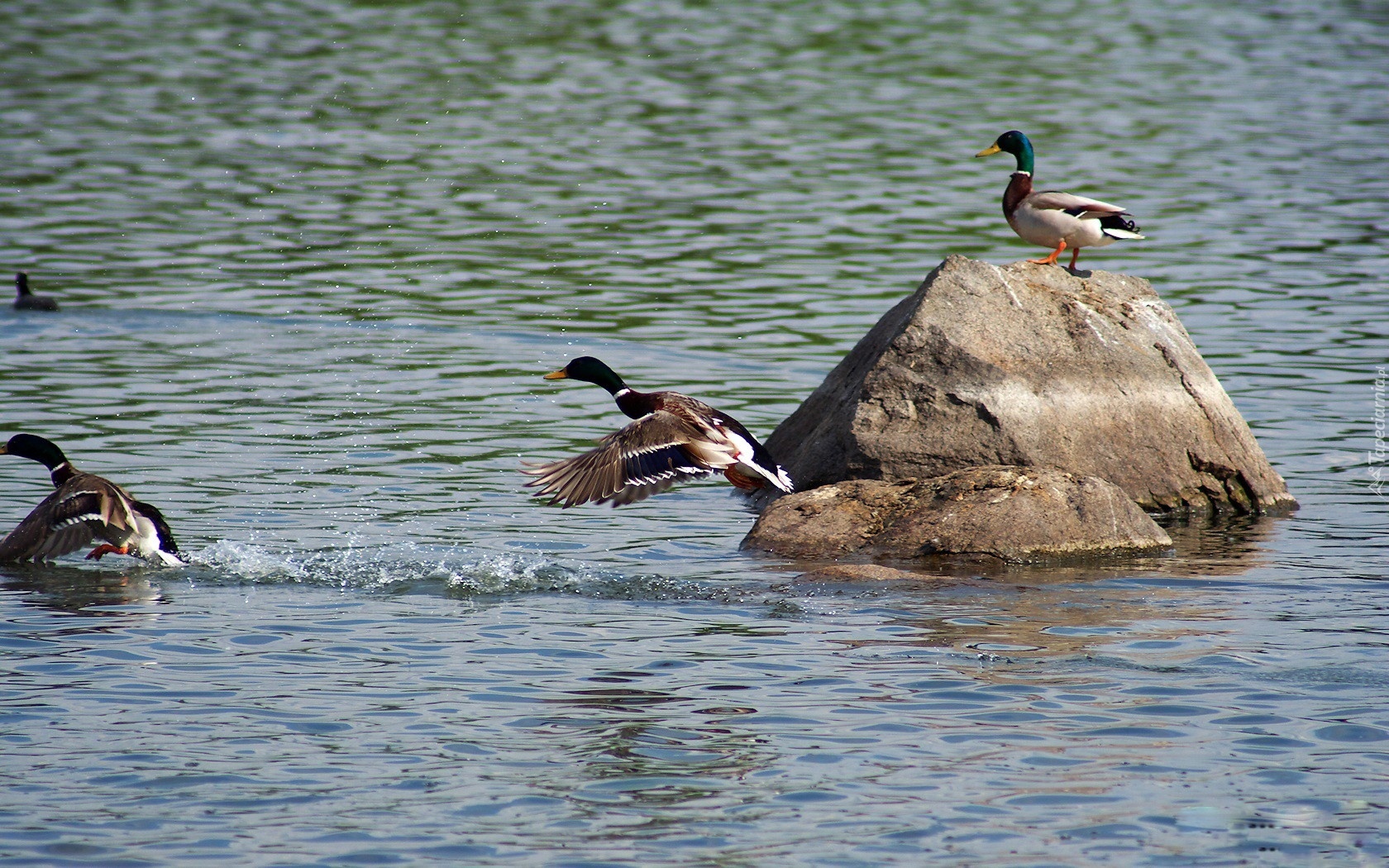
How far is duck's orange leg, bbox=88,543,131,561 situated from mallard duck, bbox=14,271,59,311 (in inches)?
302

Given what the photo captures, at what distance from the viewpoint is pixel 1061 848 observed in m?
6.45

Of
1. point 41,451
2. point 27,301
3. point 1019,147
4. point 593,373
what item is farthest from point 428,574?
point 27,301

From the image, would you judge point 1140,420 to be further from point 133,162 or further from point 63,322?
point 133,162

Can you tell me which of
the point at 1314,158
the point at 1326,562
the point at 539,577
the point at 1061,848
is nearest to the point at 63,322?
the point at 539,577

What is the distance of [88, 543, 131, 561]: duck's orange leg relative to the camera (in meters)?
10.2

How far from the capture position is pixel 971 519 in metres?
10.6

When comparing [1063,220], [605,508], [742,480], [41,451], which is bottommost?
[605,508]

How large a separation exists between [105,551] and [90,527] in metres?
0.29

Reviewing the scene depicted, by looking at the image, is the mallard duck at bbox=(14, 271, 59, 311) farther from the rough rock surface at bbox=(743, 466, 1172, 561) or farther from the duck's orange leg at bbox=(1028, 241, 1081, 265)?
the duck's orange leg at bbox=(1028, 241, 1081, 265)

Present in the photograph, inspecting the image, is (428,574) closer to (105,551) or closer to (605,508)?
(105,551)

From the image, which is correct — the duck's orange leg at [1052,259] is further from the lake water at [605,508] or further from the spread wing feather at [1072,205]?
the lake water at [605,508]

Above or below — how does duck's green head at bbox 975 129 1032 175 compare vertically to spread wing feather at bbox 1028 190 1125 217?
above

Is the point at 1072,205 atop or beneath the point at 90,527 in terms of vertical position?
atop

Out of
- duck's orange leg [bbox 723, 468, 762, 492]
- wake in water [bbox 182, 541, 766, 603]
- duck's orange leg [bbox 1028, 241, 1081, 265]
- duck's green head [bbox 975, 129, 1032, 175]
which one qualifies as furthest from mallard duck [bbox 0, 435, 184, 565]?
duck's green head [bbox 975, 129, 1032, 175]
